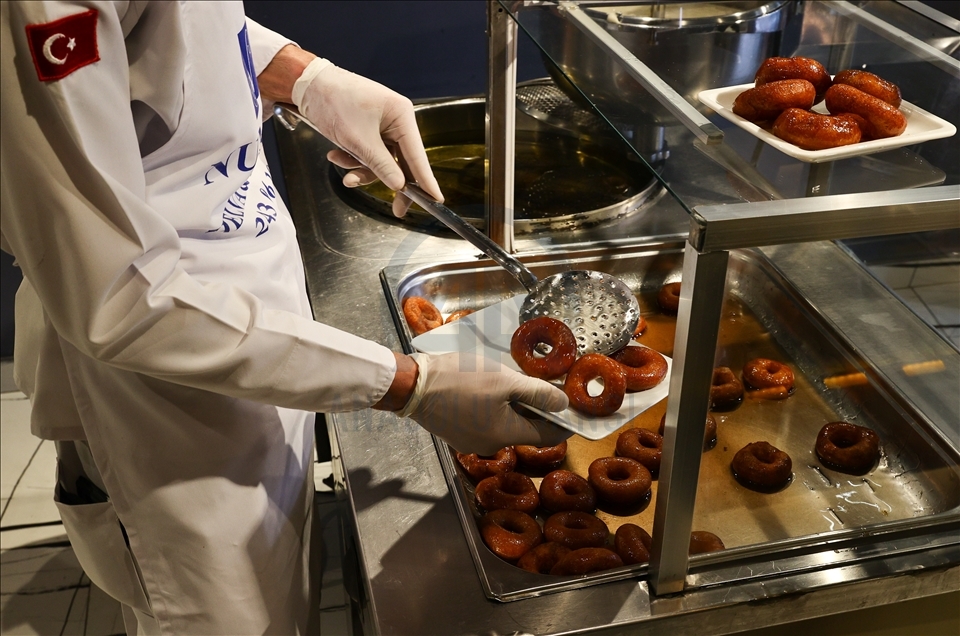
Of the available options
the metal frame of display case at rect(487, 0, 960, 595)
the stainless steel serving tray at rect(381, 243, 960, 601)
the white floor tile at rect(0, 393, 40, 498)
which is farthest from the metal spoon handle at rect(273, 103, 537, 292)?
the white floor tile at rect(0, 393, 40, 498)

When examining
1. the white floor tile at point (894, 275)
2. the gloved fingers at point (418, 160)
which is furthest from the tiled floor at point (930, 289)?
the gloved fingers at point (418, 160)

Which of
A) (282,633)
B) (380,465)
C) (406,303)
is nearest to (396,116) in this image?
(406,303)

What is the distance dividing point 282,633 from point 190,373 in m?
0.48

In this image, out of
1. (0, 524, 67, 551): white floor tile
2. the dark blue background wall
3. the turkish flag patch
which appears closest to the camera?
the turkish flag patch

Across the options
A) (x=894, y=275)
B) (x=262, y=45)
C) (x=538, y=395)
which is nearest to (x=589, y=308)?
(x=538, y=395)

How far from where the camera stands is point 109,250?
685 mm

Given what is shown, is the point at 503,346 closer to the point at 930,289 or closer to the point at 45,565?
the point at 930,289

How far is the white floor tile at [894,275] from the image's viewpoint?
1329mm

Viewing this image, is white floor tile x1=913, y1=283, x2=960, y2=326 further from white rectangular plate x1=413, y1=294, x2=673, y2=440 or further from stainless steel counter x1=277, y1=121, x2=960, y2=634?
white rectangular plate x1=413, y1=294, x2=673, y2=440

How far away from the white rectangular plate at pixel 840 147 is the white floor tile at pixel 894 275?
55cm

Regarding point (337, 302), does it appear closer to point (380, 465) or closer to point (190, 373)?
point (380, 465)

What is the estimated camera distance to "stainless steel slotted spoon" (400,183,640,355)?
1193mm

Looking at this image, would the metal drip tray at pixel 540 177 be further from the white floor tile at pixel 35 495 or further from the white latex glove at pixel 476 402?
the white floor tile at pixel 35 495

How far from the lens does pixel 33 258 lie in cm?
68
